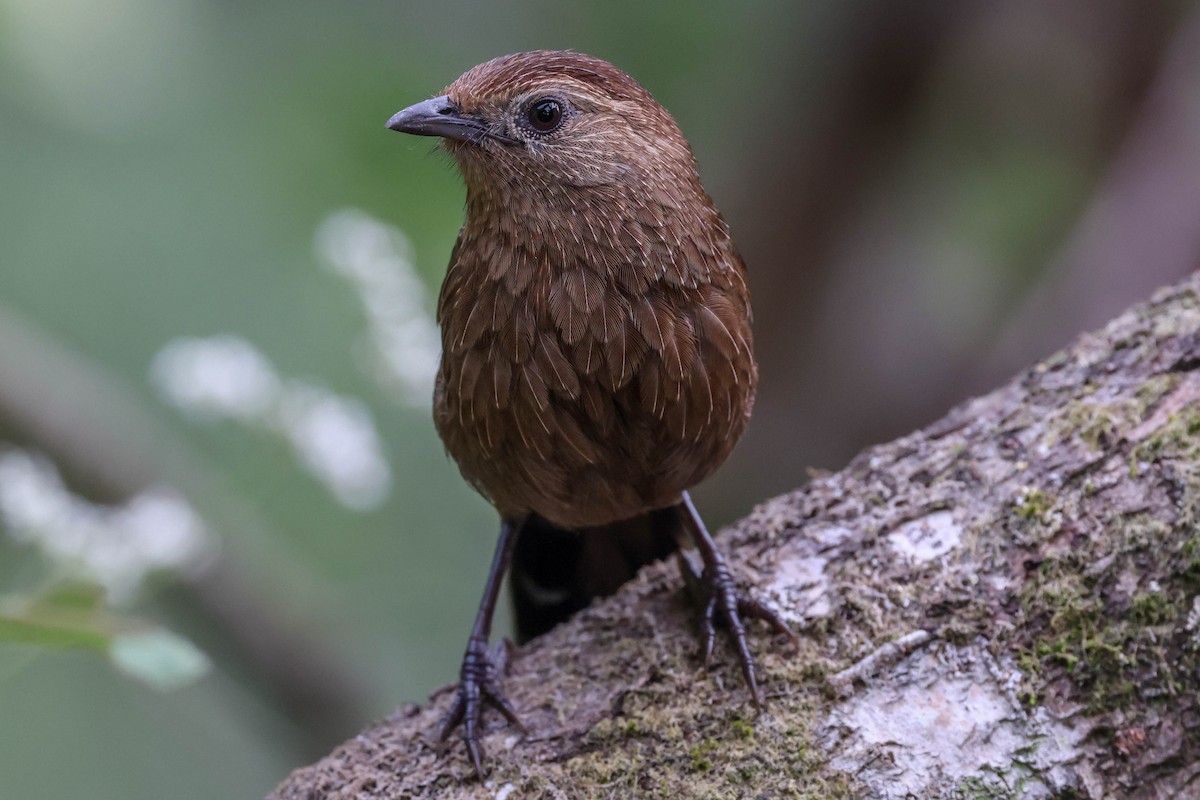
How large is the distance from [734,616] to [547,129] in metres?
1.25

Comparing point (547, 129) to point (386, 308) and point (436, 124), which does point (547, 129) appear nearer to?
point (436, 124)

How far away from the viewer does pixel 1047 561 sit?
2.48m

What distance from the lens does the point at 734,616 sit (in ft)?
8.61

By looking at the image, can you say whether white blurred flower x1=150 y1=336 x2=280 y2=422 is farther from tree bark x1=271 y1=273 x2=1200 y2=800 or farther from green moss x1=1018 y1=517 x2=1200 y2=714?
green moss x1=1018 y1=517 x2=1200 y2=714

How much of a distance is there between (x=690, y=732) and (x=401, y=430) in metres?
3.61

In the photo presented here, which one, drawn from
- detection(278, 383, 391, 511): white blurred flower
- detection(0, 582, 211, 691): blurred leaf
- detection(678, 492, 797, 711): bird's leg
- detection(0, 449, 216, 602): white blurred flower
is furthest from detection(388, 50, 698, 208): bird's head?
detection(0, 449, 216, 602): white blurred flower

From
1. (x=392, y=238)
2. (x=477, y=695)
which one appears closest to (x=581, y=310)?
(x=477, y=695)

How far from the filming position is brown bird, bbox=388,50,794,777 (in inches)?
96.8

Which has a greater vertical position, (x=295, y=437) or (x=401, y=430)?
(x=401, y=430)

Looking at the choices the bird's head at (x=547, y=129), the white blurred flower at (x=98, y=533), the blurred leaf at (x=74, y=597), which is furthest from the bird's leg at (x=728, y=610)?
the white blurred flower at (x=98, y=533)

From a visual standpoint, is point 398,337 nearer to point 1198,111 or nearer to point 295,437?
point 295,437

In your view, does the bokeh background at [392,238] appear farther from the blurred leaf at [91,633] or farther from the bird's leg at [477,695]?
the blurred leaf at [91,633]

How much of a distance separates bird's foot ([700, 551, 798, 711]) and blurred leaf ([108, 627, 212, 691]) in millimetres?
1160

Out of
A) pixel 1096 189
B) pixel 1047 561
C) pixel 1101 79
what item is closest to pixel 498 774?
pixel 1047 561
